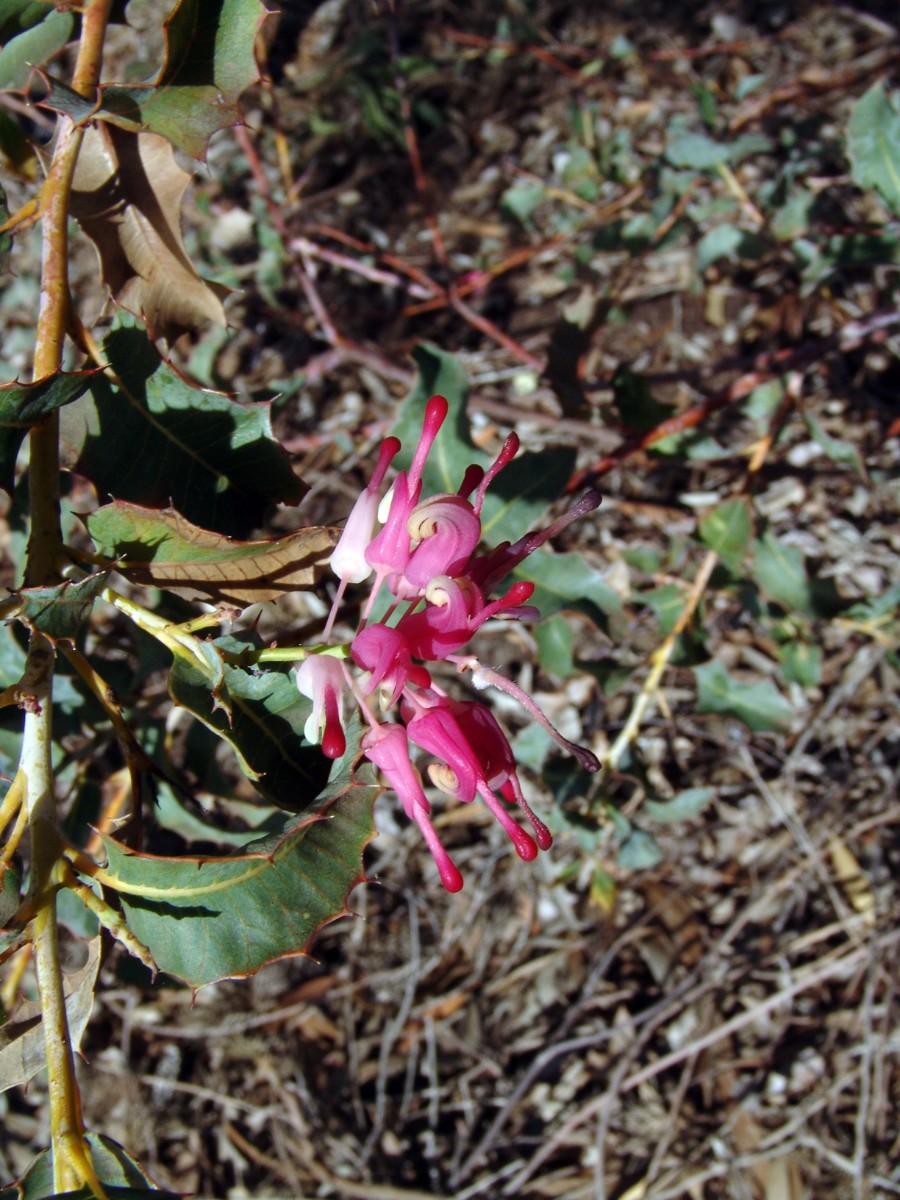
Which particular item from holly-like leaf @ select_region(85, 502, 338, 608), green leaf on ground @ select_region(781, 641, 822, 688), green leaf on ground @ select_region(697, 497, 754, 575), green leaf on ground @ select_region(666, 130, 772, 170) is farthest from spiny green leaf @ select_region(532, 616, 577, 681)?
green leaf on ground @ select_region(666, 130, 772, 170)

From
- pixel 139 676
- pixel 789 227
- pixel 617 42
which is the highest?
pixel 617 42

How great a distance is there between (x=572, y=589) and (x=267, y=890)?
0.60 metres

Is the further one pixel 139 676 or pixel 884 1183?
pixel 884 1183

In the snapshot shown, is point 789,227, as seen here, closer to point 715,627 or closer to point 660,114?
point 715,627

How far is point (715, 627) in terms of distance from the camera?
2014mm

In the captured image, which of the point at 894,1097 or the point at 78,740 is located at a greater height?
the point at 78,740

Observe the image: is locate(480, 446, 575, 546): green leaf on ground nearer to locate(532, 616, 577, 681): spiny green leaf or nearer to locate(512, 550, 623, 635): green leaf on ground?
locate(512, 550, 623, 635): green leaf on ground

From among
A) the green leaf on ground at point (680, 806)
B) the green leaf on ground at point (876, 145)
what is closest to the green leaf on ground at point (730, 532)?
the green leaf on ground at point (680, 806)

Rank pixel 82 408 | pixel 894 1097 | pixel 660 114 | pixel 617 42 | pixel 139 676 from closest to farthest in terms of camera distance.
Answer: pixel 82 408 < pixel 139 676 < pixel 894 1097 < pixel 617 42 < pixel 660 114

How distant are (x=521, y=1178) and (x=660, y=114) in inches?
92.0

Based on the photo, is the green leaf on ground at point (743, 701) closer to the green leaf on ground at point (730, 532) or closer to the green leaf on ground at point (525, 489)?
the green leaf on ground at point (730, 532)

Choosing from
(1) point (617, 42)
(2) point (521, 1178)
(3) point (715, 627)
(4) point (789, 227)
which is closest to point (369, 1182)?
(2) point (521, 1178)

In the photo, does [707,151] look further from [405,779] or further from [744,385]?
[405,779]

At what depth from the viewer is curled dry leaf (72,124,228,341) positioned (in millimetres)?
1109
